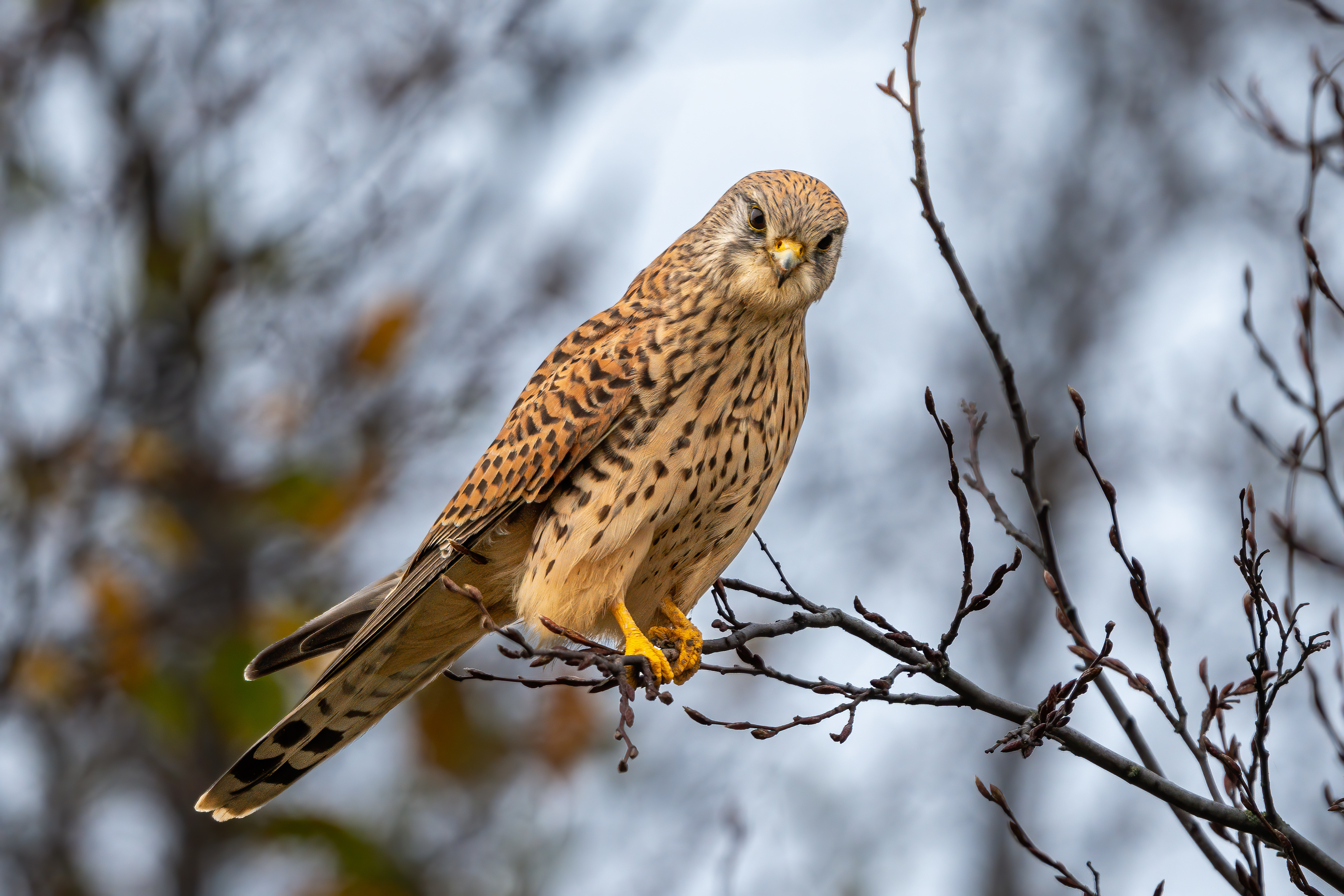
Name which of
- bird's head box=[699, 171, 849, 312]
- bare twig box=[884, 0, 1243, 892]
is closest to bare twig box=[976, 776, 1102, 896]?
bare twig box=[884, 0, 1243, 892]

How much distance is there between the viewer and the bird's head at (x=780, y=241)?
3490mm

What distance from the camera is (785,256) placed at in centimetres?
346

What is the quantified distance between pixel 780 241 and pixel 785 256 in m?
0.08

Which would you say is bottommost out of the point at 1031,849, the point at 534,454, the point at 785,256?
the point at 1031,849

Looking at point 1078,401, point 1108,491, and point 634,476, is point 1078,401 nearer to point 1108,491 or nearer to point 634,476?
point 1108,491

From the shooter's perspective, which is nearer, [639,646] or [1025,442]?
[1025,442]

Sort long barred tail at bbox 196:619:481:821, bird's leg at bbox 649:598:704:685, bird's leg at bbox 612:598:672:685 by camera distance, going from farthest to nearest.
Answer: long barred tail at bbox 196:619:481:821 < bird's leg at bbox 649:598:704:685 < bird's leg at bbox 612:598:672:685

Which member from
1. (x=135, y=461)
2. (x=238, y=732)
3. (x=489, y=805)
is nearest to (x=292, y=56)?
(x=135, y=461)

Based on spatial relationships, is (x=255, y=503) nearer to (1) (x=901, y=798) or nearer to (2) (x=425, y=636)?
(2) (x=425, y=636)

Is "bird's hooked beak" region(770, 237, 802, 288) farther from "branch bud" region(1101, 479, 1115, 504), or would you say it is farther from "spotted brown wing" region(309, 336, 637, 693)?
"branch bud" region(1101, 479, 1115, 504)

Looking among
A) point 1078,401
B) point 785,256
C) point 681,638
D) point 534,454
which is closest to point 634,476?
point 534,454

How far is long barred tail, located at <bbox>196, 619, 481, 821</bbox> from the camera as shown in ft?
12.8

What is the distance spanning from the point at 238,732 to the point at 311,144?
2842 mm

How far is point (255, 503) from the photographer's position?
5.93 m
